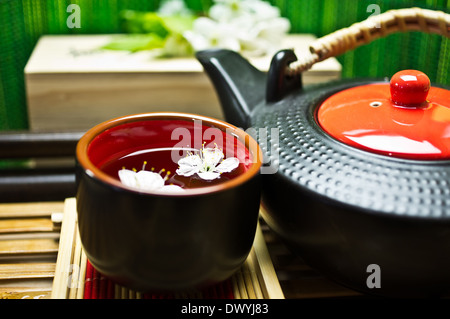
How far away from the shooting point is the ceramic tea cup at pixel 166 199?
58 cm

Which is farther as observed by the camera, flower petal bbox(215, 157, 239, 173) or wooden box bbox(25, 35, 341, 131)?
wooden box bbox(25, 35, 341, 131)

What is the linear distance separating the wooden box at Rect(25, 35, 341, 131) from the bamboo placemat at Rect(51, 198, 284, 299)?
0.66m

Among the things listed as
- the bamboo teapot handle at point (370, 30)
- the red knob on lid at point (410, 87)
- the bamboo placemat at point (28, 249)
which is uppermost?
the bamboo teapot handle at point (370, 30)

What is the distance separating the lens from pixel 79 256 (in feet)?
2.49

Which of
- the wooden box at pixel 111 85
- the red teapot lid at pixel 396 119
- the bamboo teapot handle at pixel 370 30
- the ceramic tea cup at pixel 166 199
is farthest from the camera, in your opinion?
the wooden box at pixel 111 85

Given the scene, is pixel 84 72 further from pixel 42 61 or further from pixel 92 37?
pixel 92 37

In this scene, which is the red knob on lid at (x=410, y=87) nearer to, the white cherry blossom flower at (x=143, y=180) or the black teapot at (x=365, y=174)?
the black teapot at (x=365, y=174)

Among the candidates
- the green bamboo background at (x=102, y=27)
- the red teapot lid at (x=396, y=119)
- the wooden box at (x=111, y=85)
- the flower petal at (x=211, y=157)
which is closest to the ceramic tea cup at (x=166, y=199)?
the flower petal at (x=211, y=157)

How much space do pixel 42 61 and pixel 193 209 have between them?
0.98 m

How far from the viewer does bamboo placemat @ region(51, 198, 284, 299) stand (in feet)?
2.24

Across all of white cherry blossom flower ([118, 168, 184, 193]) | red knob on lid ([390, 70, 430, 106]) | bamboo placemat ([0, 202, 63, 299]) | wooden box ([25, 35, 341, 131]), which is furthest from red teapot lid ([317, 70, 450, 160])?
wooden box ([25, 35, 341, 131])

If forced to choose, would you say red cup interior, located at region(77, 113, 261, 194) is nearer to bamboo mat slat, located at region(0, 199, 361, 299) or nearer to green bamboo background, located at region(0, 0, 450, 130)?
bamboo mat slat, located at region(0, 199, 361, 299)

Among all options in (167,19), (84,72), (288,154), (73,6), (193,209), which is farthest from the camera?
(73,6)

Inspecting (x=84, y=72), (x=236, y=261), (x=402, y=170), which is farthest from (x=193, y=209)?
(x=84, y=72)
